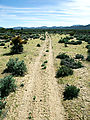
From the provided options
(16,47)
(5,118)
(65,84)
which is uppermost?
(16,47)

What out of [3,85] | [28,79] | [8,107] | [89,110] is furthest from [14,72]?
[89,110]

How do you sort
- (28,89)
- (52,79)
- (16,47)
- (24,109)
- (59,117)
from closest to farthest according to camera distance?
(59,117) → (24,109) → (28,89) → (52,79) → (16,47)

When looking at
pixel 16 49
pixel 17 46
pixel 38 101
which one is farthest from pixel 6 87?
pixel 17 46

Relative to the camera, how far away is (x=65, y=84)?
12.1 meters

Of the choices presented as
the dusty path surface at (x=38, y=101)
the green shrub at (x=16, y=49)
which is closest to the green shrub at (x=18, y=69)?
the dusty path surface at (x=38, y=101)

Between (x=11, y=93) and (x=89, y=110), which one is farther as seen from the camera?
(x=11, y=93)

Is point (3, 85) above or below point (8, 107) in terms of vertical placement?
above

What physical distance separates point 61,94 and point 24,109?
11.6 ft

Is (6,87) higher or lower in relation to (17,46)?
lower

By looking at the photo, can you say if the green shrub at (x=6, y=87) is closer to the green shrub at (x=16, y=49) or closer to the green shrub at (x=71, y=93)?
the green shrub at (x=71, y=93)

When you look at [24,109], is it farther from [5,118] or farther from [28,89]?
[28,89]

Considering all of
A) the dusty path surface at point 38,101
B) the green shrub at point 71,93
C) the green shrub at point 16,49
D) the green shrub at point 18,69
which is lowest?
the dusty path surface at point 38,101

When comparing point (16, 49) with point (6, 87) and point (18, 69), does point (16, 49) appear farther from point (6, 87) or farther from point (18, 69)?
point (6, 87)

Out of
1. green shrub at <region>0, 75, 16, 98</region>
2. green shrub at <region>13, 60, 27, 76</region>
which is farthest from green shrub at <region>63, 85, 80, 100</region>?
green shrub at <region>13, 60, 27, 76</region>
